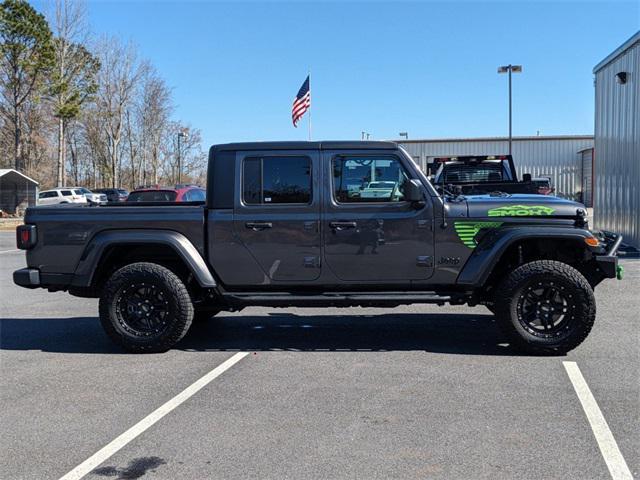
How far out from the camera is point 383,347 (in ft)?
22.3

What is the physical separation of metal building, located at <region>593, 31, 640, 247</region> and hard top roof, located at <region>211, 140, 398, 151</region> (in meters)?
11.7

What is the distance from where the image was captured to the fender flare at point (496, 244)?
612 cm

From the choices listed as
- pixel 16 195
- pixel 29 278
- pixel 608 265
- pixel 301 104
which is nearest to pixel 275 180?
pixel 29 278

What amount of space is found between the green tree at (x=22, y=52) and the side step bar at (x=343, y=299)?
135 ft

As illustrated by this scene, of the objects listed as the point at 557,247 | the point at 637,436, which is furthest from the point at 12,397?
the point at 557,247

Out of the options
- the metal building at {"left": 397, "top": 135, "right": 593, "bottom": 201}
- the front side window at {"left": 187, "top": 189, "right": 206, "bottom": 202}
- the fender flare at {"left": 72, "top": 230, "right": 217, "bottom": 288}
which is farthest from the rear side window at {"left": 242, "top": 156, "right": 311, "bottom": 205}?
the metal building at {"left": 397, "top": 135, "right": 593, "bottom": 201}

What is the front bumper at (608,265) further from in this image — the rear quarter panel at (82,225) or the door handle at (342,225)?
the rear quarter panel at (82,225)

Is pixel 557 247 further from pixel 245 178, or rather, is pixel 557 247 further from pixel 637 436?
pixel 245 178

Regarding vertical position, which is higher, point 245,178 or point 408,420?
point 245,178

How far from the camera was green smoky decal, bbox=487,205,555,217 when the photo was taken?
245 inches

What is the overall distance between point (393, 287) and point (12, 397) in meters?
3.45

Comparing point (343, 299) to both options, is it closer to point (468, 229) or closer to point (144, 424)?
point (468, 229)

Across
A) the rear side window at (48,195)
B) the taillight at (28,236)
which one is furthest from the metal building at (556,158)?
the taillight at (28,236)

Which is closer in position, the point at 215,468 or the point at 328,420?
the point at 215,468
